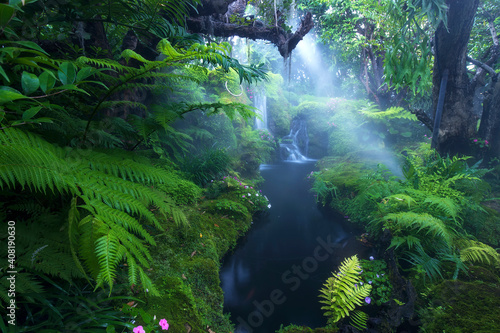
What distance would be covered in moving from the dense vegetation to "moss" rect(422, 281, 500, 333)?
0.01 meters

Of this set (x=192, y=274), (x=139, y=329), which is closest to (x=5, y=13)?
(x=139, y=329)

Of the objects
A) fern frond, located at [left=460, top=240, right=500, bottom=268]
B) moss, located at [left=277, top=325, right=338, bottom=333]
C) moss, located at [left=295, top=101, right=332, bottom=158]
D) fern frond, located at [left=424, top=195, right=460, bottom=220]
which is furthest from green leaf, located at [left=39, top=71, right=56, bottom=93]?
moss, located at [left=295, top=101, right=332, bottom=158]

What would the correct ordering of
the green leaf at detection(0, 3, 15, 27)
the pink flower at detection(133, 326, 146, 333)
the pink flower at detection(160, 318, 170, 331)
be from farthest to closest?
the pink flower at detection(160, 318, 170, 331)
the pink flower at detection(133, 326, 146, 333)
the green leaf at detection(0, 3, 15, 27)

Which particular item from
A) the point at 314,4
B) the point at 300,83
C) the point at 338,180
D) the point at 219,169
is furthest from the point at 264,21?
the point at 300,83

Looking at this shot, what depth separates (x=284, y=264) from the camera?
3445mm

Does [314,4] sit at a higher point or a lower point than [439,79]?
higher

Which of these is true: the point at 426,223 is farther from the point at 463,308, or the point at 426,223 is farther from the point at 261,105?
Result: the point at 261,105

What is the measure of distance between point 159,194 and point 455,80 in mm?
5829

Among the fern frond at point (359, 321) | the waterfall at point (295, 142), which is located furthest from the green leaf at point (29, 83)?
the waterfall at point (295, 142)

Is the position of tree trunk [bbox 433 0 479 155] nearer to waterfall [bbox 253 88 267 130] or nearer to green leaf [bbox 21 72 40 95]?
green leaf [bbox 21 72 40 95]

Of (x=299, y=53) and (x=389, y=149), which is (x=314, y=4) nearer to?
(x=389, y=149)

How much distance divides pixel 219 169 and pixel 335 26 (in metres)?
7.41

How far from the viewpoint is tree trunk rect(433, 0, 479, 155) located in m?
4.10

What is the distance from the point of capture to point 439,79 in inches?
182
